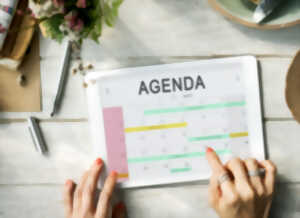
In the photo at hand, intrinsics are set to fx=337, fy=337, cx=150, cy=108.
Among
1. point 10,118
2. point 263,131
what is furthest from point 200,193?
point 10,118

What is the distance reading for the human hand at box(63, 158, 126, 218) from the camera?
2.20 feet

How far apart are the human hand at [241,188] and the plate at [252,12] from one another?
255mm

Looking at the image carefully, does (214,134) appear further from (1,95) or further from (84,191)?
(1,95)

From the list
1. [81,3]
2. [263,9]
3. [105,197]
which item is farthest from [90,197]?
[263,9]

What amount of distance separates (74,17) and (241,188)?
428 mm

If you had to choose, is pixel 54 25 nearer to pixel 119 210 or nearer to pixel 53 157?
pixel 53 157

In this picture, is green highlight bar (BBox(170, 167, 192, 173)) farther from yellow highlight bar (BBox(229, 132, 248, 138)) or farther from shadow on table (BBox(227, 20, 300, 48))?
shadow on table (BBox(227, 20, 300, 48))

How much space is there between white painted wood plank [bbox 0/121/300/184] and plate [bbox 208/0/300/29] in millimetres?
240

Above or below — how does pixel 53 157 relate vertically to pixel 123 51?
below

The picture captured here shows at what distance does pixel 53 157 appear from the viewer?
0.69 metres

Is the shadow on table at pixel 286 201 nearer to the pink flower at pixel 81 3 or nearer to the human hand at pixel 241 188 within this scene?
the human hand at pixel 241 188

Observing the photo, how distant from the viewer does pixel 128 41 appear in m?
0.66

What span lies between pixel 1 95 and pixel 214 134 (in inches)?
17.1

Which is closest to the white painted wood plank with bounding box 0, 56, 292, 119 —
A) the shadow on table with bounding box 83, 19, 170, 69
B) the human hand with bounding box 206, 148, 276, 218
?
the shadow on table with bounding box 83, 19, 170, 69
